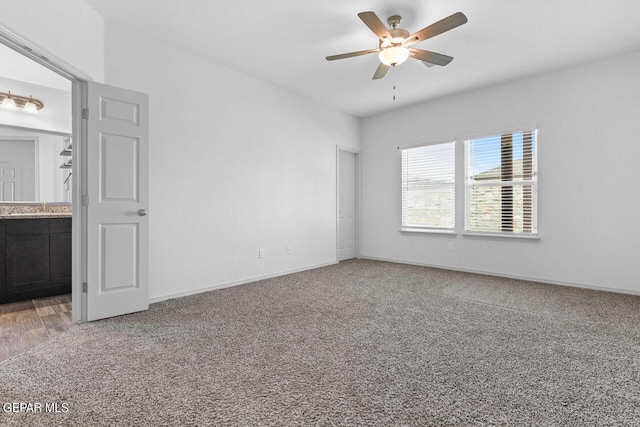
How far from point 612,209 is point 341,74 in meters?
3.70

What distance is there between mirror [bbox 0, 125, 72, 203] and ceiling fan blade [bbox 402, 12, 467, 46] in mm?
4488

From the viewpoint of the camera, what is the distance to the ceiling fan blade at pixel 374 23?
2.44 meters

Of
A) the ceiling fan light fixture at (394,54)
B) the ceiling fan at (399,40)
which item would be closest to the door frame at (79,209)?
the ceiling fan at (399,40)

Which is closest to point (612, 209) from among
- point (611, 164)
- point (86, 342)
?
point (611, 164)

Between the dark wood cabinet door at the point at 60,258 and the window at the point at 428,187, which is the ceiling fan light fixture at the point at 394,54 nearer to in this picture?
the window at the point at 428,187

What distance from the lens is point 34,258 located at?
11.4ft

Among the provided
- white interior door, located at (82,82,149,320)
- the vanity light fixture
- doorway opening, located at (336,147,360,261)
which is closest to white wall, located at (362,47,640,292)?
doorway opening, located at (336,147,360,261)

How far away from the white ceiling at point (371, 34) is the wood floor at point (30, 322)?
284 centimetres

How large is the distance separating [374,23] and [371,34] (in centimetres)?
75

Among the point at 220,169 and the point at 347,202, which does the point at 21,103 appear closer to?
the point at 220,169

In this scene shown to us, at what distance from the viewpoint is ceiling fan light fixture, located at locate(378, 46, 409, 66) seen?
292 centimetres

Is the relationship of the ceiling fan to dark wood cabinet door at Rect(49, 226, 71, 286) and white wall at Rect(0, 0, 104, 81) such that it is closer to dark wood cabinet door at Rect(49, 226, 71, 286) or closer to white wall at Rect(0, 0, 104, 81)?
white wall at Rect(0, 0, 104, 81)

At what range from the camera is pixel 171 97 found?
11.4ft

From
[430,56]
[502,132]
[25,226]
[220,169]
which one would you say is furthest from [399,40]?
Answer: [25,226]
